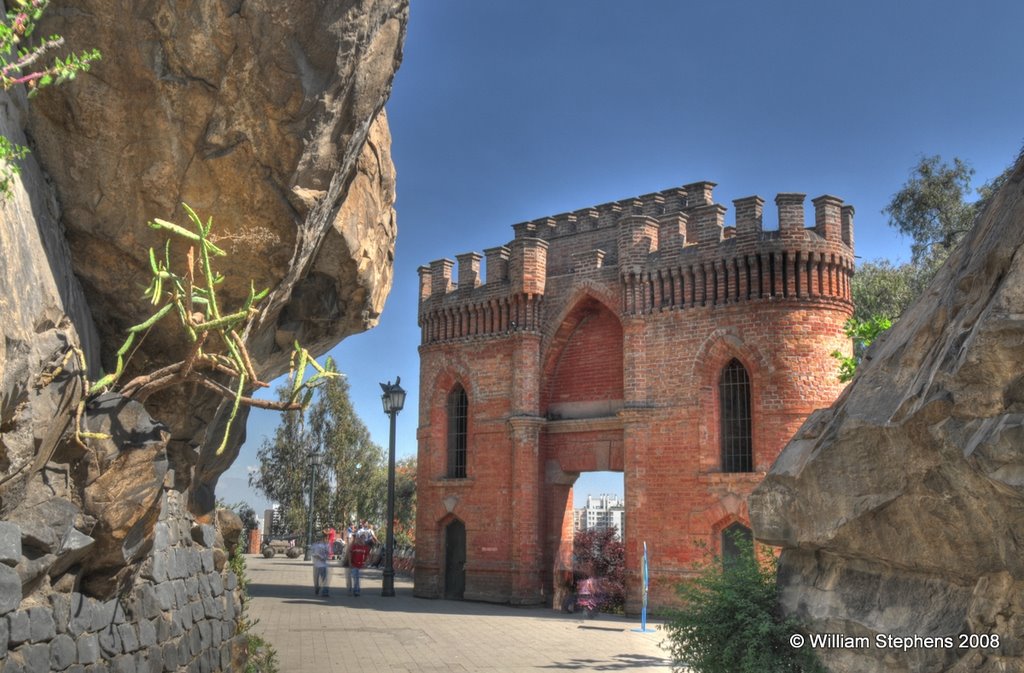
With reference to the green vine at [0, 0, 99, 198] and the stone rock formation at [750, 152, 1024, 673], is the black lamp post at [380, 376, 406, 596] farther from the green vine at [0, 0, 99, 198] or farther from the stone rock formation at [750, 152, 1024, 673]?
the green vine at [0, 0, 99, 198]

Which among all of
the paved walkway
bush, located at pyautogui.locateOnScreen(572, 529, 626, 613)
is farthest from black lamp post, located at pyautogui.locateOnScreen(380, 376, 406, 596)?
bush, located at pyautogui.locateOnScreen(572, 529, 626, 613)

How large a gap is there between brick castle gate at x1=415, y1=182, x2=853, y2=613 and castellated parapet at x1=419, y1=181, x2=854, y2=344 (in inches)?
1.7

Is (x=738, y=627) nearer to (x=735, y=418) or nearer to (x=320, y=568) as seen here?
(x=735, y=418)

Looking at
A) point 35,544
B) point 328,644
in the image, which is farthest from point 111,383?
point 328,644

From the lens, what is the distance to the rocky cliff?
17.9ft

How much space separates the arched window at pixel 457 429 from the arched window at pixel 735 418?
7196mm

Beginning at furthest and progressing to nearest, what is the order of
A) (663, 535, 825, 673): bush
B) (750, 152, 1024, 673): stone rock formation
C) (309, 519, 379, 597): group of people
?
(309, 519, 379, 597): group of people < (663, 535, 825, 673): bush < (750, 152, 1024, 673): stone rock formation

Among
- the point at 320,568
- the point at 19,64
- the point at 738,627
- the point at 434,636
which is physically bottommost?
the point at 434,636

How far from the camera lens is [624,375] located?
20.6 meters

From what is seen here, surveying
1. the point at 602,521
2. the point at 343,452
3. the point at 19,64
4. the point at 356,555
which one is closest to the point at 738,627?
the point at 19,64

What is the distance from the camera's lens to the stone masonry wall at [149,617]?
5301 millimetres

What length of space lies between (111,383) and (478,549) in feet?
54.4

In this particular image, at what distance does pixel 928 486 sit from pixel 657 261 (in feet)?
47.7

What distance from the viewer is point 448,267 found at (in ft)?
81.5
